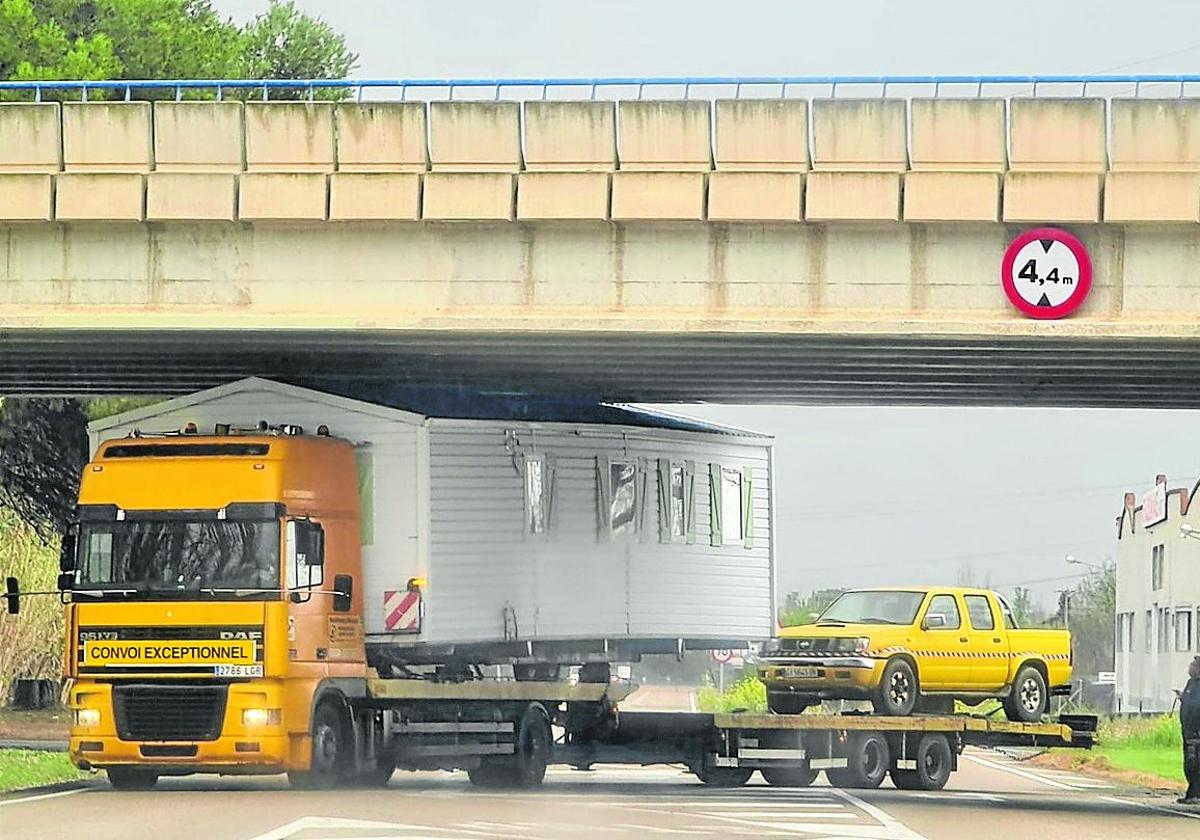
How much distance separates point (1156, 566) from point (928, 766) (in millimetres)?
65617

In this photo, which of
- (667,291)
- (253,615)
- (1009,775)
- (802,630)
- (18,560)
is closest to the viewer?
(253,615)

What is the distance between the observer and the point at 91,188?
78.6ft

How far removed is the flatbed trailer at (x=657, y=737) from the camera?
80.5ft

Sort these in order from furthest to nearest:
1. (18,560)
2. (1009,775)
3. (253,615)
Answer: (18,560), (1009,775), (253,615)

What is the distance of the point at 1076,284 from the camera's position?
76.7 feet

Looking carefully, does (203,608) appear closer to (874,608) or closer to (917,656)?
(874,608)

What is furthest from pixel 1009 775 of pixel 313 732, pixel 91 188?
pixel 91 188

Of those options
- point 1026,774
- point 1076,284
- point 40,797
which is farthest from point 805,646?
point 1026,774

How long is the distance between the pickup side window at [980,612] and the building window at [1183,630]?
57334 mm

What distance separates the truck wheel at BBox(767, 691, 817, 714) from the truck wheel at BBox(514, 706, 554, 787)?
2639 mm

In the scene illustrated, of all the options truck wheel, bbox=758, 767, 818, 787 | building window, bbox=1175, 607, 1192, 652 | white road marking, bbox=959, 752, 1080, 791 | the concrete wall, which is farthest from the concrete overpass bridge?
building window, bbox=1175, 607, 1192, 652

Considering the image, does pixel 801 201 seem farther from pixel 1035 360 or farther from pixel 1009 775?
pixel 1009 775

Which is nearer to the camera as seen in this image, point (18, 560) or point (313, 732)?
point (313, 732)

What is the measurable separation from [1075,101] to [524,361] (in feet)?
23.5
